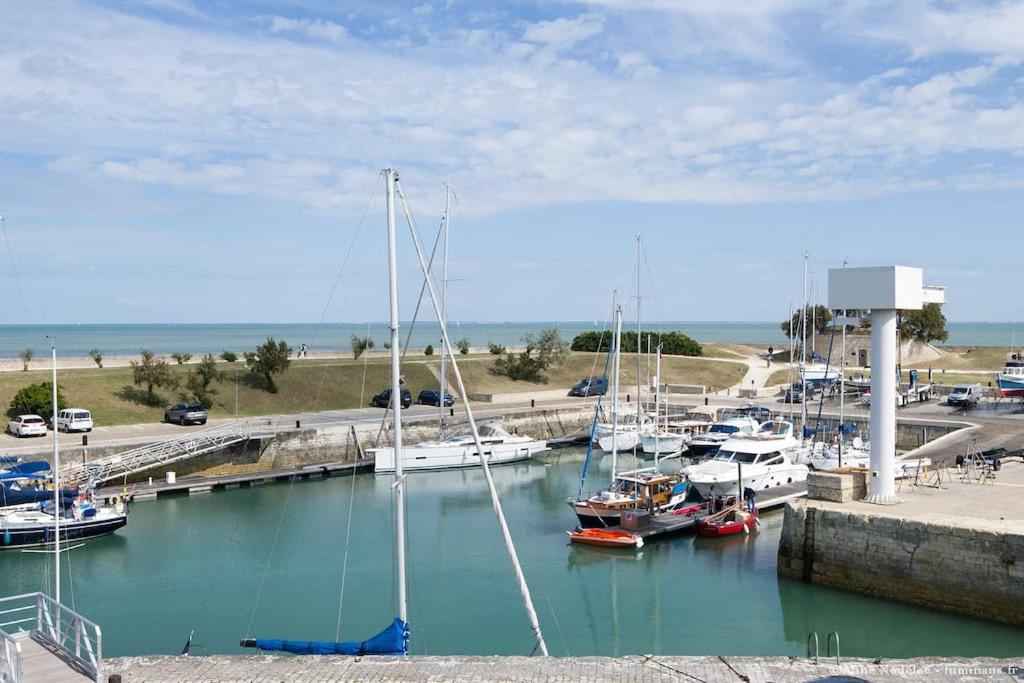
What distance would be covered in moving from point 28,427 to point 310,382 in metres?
17.6

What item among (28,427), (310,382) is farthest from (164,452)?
(310,382)

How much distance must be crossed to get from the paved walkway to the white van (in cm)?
2938

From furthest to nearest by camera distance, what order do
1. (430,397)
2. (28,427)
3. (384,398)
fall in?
(430,397), (384,398), (28,427)

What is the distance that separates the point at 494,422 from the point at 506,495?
1115 centimetres

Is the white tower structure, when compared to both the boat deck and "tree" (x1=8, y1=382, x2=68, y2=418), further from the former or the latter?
"tree" (x1=8, y1=382, x2=68, y2=418)

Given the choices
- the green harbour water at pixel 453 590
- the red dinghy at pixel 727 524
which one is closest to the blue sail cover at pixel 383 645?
the green harbour water at pixel 453 590

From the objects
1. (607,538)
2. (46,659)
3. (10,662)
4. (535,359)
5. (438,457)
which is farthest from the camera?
(535,359)

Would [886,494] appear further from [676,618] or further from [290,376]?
[290,376]

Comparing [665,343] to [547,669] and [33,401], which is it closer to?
[33,401]

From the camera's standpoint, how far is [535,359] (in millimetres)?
65188

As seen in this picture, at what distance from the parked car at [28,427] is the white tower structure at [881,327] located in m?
32.3

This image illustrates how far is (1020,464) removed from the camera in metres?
31.1

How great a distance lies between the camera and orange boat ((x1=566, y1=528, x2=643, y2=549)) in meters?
28.5

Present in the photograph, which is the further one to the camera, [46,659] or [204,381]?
[204,381]
